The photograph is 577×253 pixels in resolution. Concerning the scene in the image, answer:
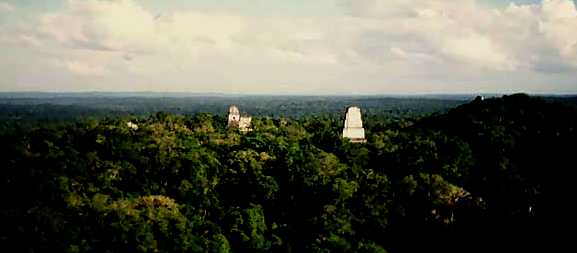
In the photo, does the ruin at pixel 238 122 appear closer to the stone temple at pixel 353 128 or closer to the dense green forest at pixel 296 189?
the dense green forest at pixel 296 189

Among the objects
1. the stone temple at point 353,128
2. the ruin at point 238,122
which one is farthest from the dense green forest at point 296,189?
the ruin at point 238,122

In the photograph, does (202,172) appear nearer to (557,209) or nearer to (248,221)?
(248,221)

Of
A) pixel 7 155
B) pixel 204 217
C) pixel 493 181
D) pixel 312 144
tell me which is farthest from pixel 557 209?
pixel 7 155

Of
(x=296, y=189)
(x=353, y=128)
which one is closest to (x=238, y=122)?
(x=353, y=128)

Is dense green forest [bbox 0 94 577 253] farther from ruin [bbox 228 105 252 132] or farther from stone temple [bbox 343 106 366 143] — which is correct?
ruin [bbox 228 105 252 132]

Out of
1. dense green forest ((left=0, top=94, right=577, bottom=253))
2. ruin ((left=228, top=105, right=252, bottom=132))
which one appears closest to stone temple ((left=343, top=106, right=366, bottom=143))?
dense green forest ((left=0, top=94, right=577, bottom=253))
